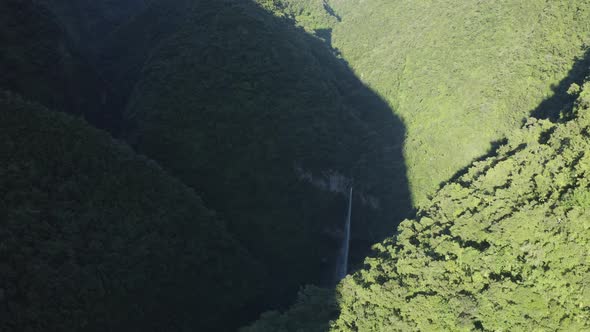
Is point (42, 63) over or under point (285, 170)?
under

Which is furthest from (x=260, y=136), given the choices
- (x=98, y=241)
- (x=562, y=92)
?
(x=562, y=92)

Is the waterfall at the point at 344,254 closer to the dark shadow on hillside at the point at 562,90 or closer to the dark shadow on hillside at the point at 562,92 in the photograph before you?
the dark shadow on hillside at the point at 562,92

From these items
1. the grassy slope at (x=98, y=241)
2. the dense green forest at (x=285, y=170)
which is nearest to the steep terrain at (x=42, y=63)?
the dense green forest at (x=285, y=170)

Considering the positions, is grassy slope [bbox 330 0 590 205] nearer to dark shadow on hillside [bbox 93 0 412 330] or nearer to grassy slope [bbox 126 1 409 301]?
dark shadow on hillside [bbox 93 0 412 330]

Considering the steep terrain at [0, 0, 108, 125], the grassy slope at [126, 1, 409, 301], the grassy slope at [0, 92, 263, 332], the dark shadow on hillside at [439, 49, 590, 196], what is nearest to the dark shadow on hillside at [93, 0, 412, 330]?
the grassy slope at [126, 1, 409, 301]

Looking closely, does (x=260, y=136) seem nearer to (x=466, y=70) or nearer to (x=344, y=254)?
(x=344, y=254)
